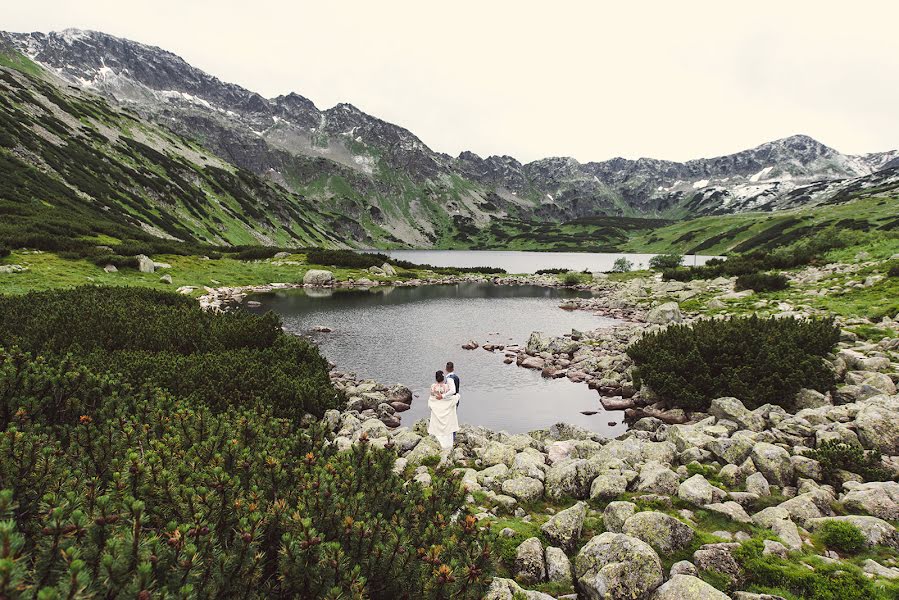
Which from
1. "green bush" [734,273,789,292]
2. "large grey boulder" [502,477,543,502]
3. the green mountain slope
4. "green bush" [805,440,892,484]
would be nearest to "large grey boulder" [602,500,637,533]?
"large grey boulder" [502,477,543,502]

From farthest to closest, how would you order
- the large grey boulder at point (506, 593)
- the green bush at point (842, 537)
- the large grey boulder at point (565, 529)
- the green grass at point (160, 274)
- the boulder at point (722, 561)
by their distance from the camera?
the green grass at point (160, 274) < the large grey boulder at point (565, 529) < the green bush at point (842, 537) < the boulder at point (722, 561) < the large grey boulder at point (506, 593)

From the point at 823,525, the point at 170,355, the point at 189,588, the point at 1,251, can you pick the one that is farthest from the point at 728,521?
the point at 1,251

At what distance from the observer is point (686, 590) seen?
6.77 m

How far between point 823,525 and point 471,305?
51.0 metres

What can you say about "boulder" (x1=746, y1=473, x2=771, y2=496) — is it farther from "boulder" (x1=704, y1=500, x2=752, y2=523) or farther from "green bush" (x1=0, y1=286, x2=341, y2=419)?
"green bush" (x1=0, y1=286, x2=341, y2=419)

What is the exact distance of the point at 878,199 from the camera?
15312 centimetres

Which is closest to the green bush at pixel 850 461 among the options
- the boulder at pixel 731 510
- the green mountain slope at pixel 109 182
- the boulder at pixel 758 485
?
the boulder at pixel 758 485

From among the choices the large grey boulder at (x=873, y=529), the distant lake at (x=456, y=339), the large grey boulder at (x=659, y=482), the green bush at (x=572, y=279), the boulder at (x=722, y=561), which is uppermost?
the green bush at (x=572, y=279)

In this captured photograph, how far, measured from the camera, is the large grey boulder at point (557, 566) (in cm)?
780

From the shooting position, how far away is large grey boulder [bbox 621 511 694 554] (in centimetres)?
833

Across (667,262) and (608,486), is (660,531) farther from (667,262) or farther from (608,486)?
(667,262)

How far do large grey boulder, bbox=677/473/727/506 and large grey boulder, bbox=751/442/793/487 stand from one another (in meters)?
1.85

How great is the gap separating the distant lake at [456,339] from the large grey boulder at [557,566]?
12398mm

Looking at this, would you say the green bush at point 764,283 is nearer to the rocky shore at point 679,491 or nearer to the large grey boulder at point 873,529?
the rocky shore at point 679,491
